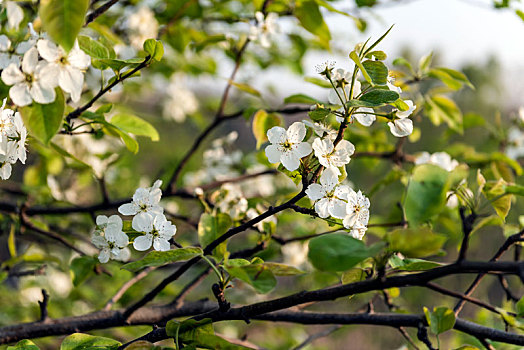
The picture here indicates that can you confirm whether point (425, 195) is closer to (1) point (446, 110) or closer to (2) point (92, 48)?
(2) point (92, 48)

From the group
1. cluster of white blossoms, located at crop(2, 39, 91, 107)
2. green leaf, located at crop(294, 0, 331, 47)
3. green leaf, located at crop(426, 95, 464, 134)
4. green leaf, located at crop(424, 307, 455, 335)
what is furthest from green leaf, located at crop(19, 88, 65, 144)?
green leaf, located at crop(426, 95, 464, 134)

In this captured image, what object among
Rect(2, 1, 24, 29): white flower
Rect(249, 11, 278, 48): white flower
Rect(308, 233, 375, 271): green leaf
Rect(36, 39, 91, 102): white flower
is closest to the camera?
Rect(308, 233, 375, 271): green leaf

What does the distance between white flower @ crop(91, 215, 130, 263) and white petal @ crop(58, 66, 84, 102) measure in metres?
0.19

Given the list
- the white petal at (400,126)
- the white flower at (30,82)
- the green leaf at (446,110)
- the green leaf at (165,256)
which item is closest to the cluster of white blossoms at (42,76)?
the white flower at (30,82)

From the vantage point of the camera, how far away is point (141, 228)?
2.15 ft

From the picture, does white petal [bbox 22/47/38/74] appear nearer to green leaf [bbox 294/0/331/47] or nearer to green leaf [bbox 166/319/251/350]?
green leaf [bbox 166/319/251/350]

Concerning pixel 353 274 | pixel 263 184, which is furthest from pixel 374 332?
pixel 353 274

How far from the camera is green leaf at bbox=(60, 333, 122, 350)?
0.60m

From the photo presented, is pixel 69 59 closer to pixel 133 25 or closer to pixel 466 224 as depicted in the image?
pixel 466 224

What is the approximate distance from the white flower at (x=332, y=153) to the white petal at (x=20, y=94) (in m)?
0.35

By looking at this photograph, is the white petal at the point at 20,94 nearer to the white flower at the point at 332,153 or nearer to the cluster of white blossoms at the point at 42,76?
the cluster of white blossoms at the point at 42,76

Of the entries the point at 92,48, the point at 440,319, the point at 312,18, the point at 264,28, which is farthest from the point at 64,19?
the point at 264,28

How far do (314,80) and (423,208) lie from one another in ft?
1.73

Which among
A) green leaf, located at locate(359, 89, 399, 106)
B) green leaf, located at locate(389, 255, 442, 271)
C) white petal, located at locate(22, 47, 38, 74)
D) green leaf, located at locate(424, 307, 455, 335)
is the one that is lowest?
green leaf, located at locate(424, 307, 455, 335)
